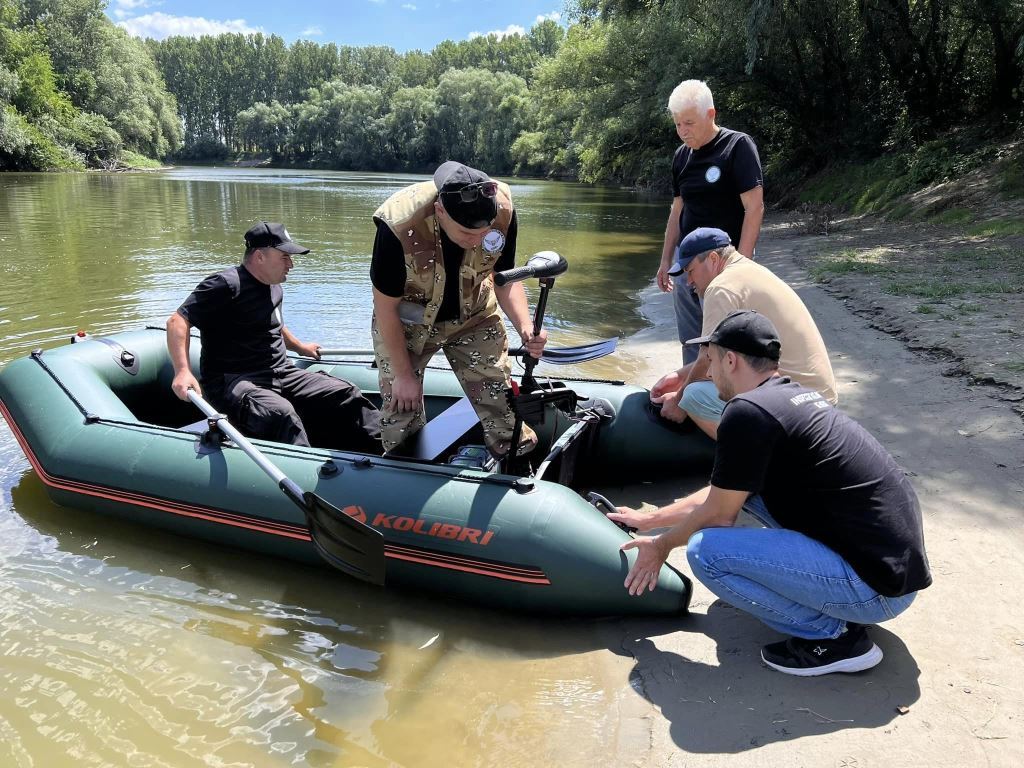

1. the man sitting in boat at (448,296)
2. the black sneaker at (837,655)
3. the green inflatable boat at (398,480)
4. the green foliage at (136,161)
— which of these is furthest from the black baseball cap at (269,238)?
the green foliage at (136,161)

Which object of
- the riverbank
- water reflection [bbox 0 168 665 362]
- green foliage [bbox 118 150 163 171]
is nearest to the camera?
the riverbank

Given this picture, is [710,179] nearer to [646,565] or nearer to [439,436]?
[439,436]

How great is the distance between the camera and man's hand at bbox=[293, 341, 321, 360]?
13.7 ft

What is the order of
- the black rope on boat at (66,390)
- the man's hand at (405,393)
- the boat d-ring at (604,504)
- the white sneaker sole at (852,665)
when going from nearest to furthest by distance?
the white sneaker sole at (852,665), the man's hand at (405,393), the boat d-ring at (604,504), the black rope on boat at (66,390)

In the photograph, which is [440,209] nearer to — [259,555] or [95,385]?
[259,555]

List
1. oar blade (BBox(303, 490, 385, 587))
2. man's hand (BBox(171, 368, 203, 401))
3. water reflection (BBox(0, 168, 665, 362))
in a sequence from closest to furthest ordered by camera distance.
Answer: oar blade (BBox(303, 490, 385, 587))
man's hand (BBox(171, 368, 203, 401))
water reflection (BBox(0, 168, 665, 362))

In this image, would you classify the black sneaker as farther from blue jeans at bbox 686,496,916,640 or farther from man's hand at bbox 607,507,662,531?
man's hand at bbox 607,507,662,531

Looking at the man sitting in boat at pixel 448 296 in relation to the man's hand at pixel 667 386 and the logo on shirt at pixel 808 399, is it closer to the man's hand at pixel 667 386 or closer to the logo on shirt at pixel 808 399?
the man's hand at pixel 667 386

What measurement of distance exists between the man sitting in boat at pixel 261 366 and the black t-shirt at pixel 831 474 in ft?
7.03

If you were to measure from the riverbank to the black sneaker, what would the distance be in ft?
0.11

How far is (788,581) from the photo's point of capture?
2.18m

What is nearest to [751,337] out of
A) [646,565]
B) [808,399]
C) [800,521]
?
[808,399]

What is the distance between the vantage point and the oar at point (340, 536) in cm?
269

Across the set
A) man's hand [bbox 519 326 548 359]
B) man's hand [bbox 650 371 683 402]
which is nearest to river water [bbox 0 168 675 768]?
man's hand [bbox 519 326 548 359]
